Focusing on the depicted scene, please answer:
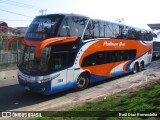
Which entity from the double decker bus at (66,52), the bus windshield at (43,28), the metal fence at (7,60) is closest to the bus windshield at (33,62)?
the double decker bus at (66,52)

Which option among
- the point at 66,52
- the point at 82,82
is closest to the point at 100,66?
the point at 82,82

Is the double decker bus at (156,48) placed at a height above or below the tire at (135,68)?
above

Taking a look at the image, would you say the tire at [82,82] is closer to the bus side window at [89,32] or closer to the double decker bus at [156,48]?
the bus side window at [89,32]

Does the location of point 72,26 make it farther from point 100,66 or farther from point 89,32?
point 100,66

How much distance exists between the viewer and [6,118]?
30.4 feet

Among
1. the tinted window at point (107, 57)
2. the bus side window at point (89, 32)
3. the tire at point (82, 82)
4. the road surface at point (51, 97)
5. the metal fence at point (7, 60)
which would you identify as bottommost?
the road surface at point (51, 97)

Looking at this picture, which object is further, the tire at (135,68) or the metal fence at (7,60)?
the tire at (135,68)

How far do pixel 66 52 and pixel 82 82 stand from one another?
242 cm

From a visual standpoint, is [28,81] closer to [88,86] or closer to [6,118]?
[6,118]

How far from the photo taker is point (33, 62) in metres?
11.8

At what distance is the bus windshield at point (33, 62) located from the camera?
37.7 ft

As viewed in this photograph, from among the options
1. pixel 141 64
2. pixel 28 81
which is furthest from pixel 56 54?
pixel 141 64

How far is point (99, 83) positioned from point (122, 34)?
12.6 feet

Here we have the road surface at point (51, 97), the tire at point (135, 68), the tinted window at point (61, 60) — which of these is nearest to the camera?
the road surface at point (51, 97)
